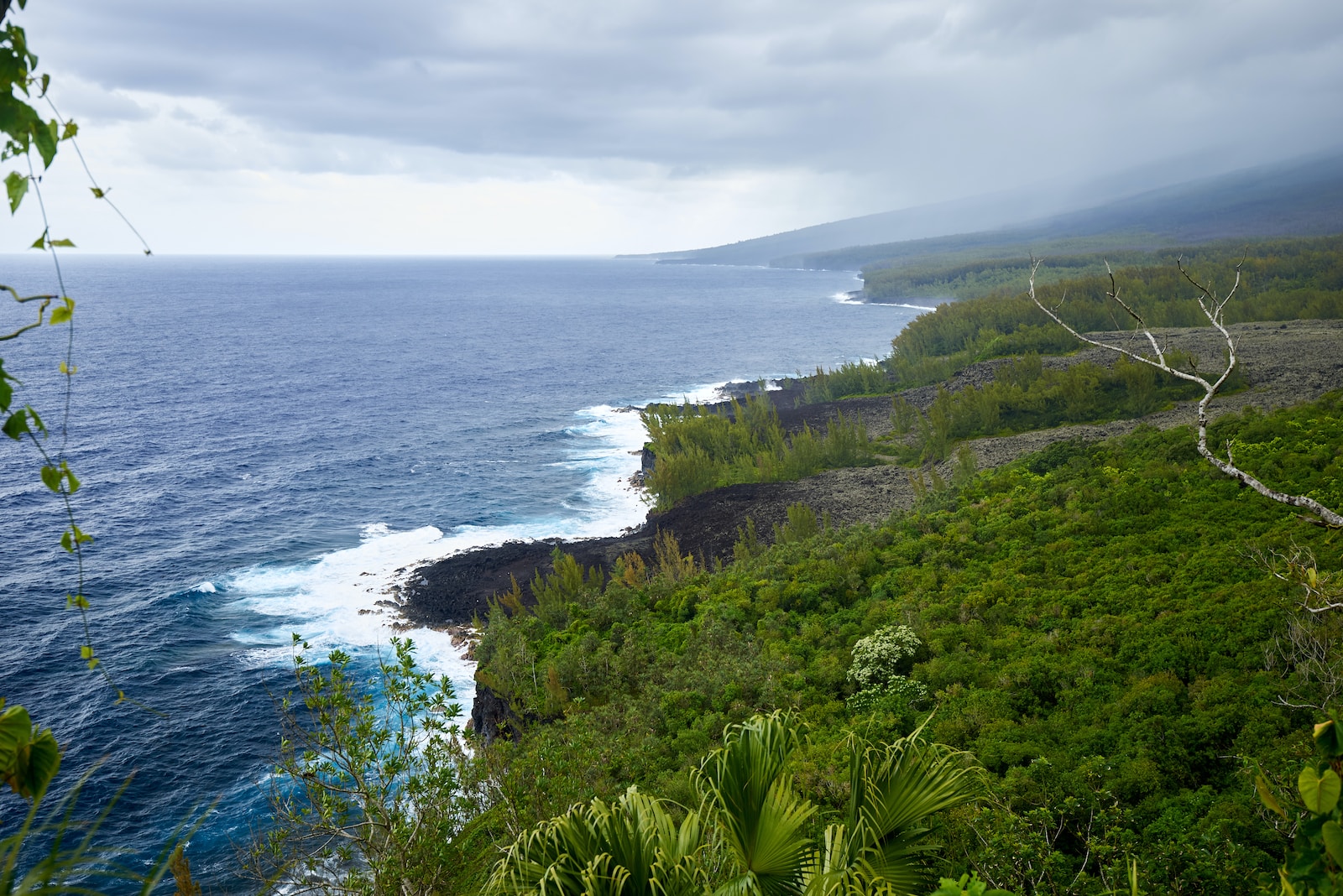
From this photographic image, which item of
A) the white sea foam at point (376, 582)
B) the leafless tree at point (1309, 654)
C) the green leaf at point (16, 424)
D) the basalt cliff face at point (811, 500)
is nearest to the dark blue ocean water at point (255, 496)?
the white sea foam at point (376, 582)

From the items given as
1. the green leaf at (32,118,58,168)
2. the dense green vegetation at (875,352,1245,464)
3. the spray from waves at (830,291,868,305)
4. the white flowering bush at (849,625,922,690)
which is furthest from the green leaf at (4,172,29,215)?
the spray from waves at (830,291,868,305)

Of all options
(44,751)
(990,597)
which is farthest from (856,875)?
(990,597)

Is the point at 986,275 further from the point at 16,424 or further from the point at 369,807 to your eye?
the point at 16,424

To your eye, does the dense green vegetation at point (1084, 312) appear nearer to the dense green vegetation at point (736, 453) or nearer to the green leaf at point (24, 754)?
the dense green vegetation at point (736, 453)

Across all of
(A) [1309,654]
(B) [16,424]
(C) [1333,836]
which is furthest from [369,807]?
(A) [1309,654]

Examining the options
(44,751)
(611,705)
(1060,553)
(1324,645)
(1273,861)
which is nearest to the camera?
(44,751)

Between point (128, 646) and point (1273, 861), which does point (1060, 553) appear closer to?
point (1273, 861)
